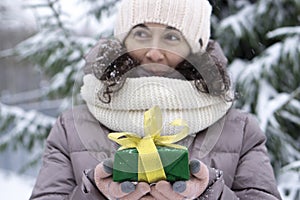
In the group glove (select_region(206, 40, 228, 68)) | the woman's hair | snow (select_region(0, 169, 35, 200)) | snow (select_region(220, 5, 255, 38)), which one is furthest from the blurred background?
snow (select_region(0, 169, 35, 200))

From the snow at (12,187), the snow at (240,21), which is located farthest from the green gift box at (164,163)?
the snow at (12,187)

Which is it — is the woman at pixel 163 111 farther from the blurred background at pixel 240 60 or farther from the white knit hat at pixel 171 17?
the blurred background at pixel 240 60

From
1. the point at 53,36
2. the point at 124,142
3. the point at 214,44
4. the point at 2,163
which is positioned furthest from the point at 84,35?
the point at 2,163

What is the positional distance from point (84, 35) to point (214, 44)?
1.86 meters

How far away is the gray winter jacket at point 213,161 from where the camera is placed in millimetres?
1197

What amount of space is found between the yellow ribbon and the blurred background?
1.26m

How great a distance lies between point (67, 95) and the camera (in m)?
3.25

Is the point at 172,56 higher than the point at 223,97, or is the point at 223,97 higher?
the point at 172,56

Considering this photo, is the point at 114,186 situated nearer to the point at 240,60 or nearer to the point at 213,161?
the point at 213,161

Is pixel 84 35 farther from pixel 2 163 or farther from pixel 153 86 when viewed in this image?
pixel 2 163

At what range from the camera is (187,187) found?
960 millimetres

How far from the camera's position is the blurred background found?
2.56 metres

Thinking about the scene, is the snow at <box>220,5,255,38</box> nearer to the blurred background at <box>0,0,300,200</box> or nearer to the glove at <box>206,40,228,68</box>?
the blurred background at <box>0,0,300,200</box>

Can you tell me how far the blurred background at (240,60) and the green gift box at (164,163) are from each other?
1.29 metres
